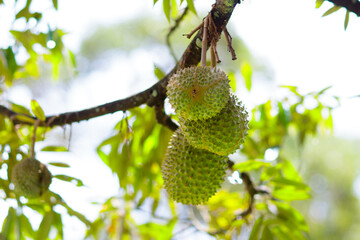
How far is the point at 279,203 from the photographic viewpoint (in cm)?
187

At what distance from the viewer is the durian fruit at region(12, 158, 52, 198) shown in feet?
5.05

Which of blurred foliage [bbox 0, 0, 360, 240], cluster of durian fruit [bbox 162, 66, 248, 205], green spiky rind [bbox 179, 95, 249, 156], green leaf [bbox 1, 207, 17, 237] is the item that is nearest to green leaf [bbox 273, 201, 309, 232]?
blurred foliage [bbox 0, 0, 360, 240]

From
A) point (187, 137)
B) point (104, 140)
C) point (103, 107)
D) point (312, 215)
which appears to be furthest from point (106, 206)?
point (312, 215)

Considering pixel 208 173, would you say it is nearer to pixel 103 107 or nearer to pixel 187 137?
pixel 187 137

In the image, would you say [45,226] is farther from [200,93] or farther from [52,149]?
[200,93]

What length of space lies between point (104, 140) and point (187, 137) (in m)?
0.89

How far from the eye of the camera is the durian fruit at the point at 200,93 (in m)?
1.15

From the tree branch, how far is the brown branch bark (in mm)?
410

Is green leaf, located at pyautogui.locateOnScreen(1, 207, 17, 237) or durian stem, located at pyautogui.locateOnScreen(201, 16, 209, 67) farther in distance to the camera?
green leaf, located at pyautogui.locateOnScreen(1, 207, 17, 237)

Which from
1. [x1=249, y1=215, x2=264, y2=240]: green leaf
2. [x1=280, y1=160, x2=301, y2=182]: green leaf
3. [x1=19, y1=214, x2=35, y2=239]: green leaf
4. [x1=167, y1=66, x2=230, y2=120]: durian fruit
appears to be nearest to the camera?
[x1=167, y1=66, x2=230, y2=120]: durian fruit

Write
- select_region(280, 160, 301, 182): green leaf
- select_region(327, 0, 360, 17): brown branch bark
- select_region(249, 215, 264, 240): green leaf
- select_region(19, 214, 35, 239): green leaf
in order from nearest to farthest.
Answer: select_region(327, 0, 360, 17): brown branch bark < select_region(19, 214, 35, 239): green leaf < select_region(249, 215, 264, 240): green leaf < select_region(280, 160, 301, 182): green leaf

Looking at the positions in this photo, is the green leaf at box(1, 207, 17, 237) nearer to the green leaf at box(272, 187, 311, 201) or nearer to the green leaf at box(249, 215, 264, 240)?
the green leaf at box(249, 215, 264, 240)

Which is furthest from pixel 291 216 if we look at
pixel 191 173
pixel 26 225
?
pixel 26 225

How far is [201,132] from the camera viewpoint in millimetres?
1230
